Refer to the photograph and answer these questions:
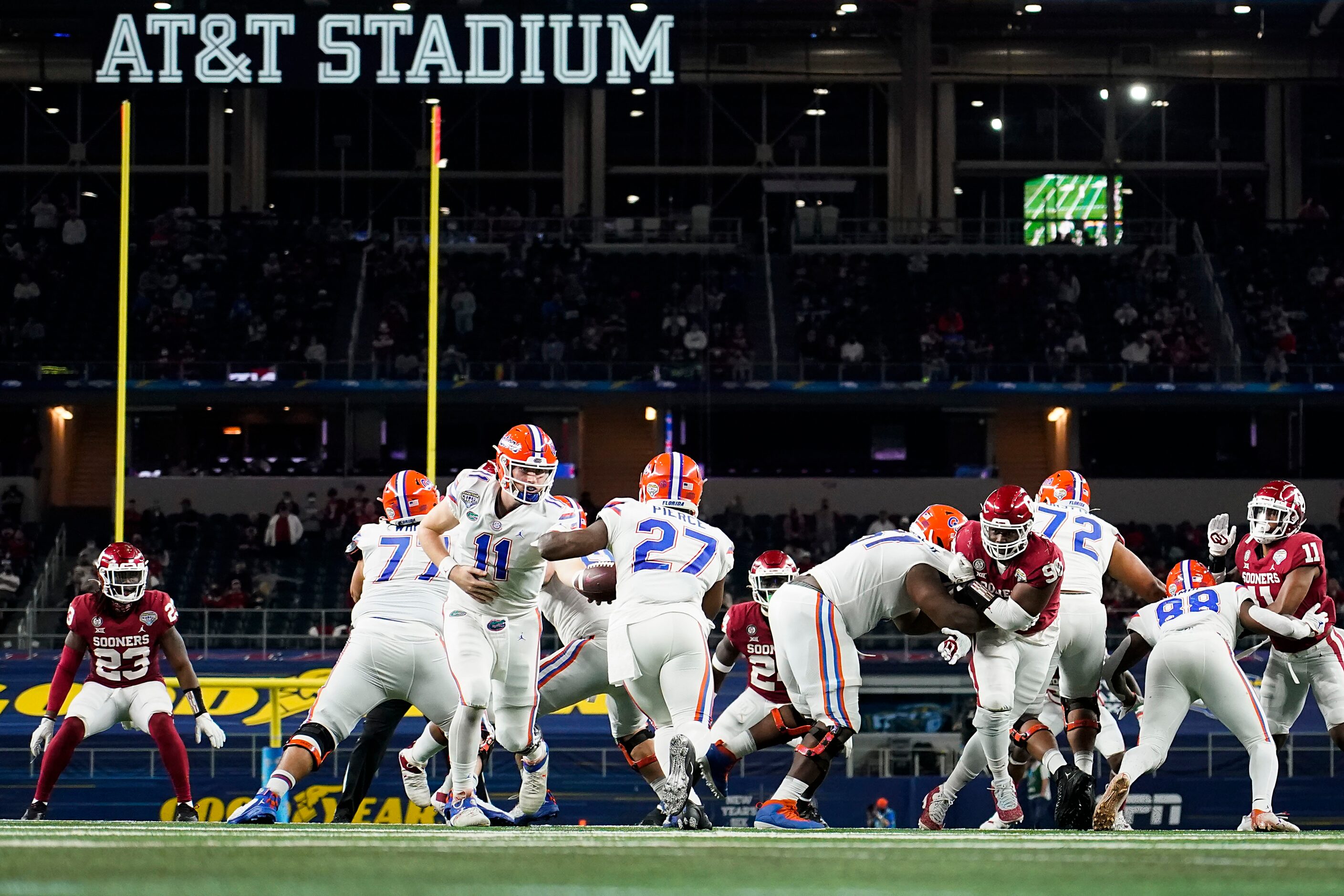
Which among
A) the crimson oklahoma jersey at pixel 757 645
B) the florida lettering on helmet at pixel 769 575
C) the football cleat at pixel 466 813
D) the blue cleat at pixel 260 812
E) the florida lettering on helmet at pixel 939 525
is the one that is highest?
the florida lettering on helmet at pixel 939 525

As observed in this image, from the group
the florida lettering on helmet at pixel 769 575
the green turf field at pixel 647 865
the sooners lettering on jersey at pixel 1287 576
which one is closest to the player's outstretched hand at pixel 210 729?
the florida lettering on helmet at pixel 769 575

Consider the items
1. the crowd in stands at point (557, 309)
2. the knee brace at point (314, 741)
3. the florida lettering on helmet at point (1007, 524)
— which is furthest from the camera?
the crowd in stands at point (557, 309)

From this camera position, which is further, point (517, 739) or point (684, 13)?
point (684, 13)

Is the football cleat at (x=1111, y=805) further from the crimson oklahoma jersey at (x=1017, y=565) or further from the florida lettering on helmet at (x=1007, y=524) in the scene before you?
the florida lettering on helmet at (x=1007, y=524)

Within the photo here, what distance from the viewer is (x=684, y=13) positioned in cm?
3244

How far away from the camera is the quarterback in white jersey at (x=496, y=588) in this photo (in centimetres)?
874

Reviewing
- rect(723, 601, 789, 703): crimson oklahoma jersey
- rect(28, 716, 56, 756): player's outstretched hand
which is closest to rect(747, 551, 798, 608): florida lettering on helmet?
rect(723, 601, 789, 703): crimson oklahoma jersey

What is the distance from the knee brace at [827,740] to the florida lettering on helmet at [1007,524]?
1109mm

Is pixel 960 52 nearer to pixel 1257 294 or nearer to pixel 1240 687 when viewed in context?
pixel 1257 294

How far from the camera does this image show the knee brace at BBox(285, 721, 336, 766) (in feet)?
27.9

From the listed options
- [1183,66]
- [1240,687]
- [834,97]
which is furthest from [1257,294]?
[1240,687]

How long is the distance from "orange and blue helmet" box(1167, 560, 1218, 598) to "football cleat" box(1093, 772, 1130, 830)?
1.35 meters

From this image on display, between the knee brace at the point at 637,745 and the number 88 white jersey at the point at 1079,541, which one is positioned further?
the number 88 white jersey at the point at 1079,541

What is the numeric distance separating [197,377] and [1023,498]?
21.4m
